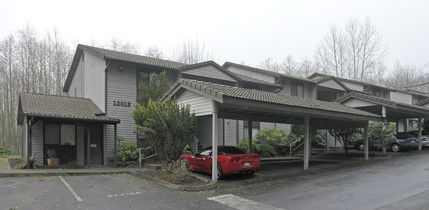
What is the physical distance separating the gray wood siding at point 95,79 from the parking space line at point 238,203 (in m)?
11.2

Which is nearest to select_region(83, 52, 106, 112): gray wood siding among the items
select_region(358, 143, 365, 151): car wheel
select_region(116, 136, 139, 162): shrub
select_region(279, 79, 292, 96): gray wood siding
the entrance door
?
the entrance door

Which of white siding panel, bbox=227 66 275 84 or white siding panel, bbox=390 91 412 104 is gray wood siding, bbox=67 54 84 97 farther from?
white siding panel, bbox=390 91 412 104

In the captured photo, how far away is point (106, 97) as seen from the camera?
17375 mm

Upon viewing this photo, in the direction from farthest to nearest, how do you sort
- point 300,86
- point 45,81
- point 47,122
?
point 45,81
point 300,86
point 47,122

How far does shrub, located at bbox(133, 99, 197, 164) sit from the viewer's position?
11.6 meters

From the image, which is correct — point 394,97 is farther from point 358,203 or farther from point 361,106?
point 358,203

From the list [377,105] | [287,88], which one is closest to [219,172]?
[377,105]

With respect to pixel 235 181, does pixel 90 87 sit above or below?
above

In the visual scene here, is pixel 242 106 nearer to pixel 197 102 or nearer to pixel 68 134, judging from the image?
pixel 197 102

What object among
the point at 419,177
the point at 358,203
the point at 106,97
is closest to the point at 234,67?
the point at 106,97

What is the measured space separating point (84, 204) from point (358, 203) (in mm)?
7062

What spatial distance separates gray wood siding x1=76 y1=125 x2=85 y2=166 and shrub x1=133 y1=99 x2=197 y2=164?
7.20 m

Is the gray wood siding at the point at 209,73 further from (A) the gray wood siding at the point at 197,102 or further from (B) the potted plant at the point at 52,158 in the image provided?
(B) the potted plant at the point at 52,158

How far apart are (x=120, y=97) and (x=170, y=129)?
7.56 m
